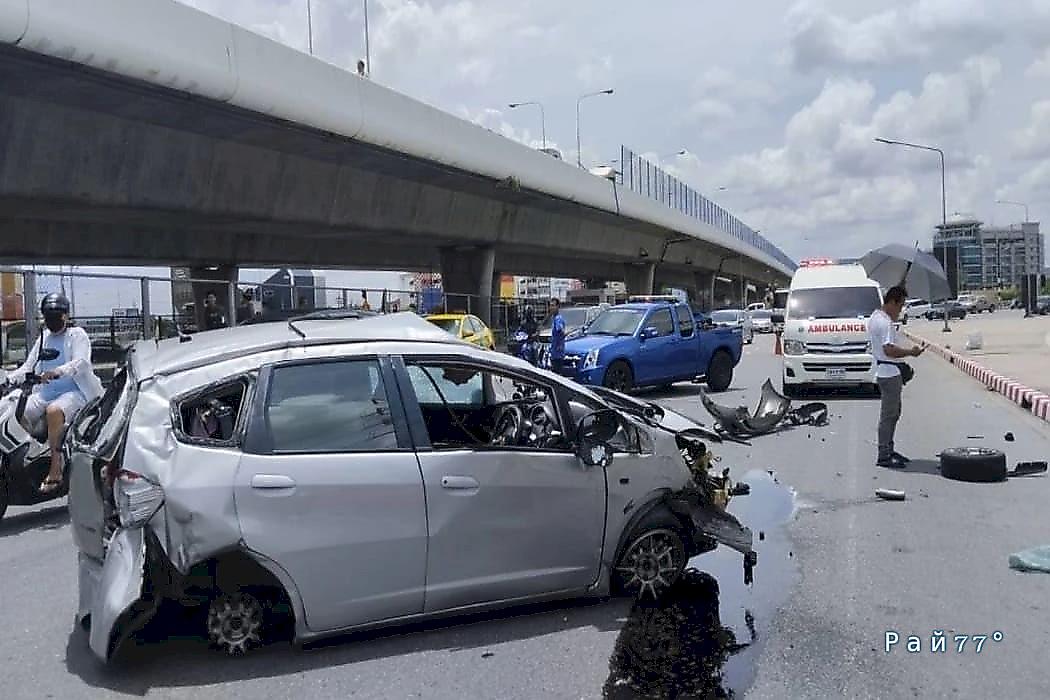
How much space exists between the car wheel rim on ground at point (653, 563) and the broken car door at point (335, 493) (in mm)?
1317

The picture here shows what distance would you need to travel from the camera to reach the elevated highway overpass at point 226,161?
15242 millimetres

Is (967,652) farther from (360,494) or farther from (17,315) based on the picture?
(17,315)

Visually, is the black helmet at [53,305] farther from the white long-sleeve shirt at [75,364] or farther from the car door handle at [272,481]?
the car door handle at [272,481]

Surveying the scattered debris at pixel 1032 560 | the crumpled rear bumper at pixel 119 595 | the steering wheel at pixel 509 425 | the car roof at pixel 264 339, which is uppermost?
the car roof at pixel 264 339

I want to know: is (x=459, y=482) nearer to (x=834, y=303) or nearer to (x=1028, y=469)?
(x=1028, y=469)

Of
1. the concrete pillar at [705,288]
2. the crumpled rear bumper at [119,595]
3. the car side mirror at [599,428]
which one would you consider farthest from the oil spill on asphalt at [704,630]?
the concrete pillar at [705,288]

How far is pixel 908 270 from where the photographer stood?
22.4 m

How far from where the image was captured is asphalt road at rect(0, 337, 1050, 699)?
471cm

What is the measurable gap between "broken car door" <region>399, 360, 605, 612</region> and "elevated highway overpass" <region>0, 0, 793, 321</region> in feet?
34.6

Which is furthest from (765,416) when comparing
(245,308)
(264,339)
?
(245,308)

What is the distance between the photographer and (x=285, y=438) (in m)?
5.00

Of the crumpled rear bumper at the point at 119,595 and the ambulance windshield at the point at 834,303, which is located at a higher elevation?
the ambulance windshield at the point at 834,303

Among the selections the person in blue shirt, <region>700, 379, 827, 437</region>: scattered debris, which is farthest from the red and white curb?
the person in blue shirt

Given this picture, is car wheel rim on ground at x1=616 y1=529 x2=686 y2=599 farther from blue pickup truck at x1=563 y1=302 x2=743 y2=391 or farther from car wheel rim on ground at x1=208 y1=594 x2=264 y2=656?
blue pickup truck at x1=563 y1=302 x2=743 y2=391
